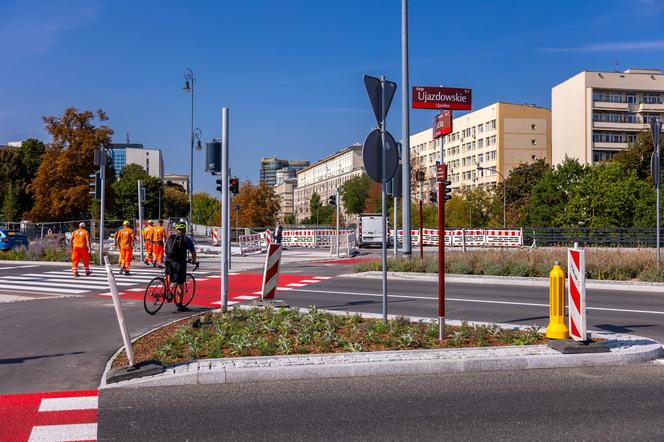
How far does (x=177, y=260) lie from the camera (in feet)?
41.9

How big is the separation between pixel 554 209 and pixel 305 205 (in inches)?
4812

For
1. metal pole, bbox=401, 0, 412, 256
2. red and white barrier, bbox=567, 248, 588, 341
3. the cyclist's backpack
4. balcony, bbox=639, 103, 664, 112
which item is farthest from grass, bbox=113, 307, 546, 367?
balcony, bbox=639, 103, 664, 112

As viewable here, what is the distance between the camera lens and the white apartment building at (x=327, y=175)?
5546 inches

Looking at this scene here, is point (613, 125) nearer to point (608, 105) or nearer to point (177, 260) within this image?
point (608, 105)

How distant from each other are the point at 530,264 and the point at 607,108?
64007 millimetres

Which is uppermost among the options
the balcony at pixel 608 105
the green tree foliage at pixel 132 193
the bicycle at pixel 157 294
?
the balcony at pixel 608 105

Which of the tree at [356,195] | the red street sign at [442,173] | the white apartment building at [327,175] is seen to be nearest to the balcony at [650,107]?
the tree at [356,195]

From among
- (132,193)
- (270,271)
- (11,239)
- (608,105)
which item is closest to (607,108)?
(608,105)

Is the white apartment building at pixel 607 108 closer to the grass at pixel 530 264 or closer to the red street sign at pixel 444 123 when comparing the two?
the grass at pixel 530 264

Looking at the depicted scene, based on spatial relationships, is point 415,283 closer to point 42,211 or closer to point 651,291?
point 651,291

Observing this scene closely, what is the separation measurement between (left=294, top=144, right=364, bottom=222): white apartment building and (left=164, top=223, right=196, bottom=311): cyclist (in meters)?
112

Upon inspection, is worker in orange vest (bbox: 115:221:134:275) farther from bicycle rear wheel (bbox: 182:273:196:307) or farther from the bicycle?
the bicycle

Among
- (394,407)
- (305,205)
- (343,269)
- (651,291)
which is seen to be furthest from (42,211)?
(305,205)

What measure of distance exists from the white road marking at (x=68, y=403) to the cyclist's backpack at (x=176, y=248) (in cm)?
636
